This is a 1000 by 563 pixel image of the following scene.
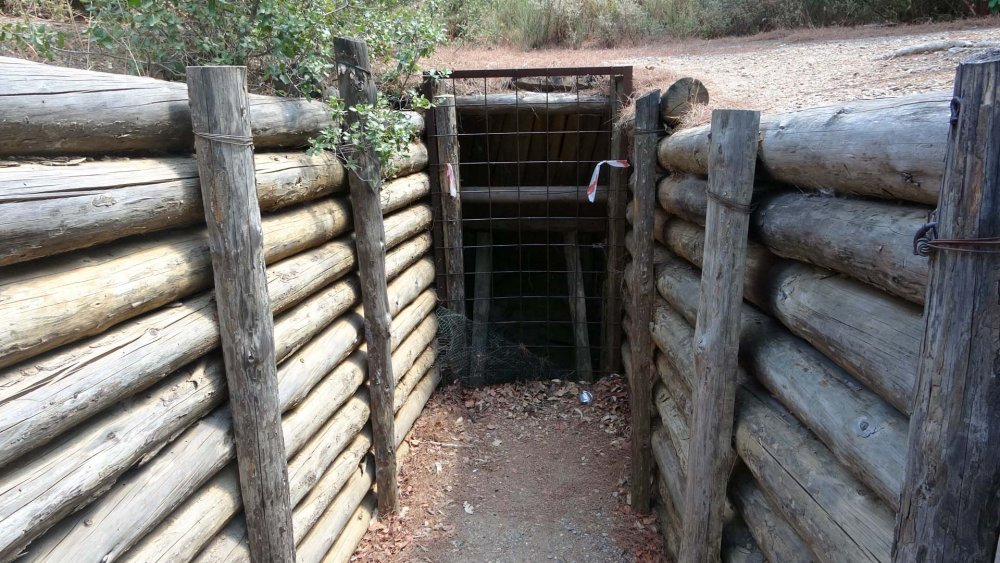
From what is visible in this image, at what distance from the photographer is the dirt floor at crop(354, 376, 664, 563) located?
4.99m

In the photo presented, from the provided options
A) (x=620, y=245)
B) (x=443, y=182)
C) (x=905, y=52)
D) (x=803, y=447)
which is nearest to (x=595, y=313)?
(x=620, y=245)

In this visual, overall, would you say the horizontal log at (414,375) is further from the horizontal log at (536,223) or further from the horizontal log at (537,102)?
the horizontal log at (537,102)

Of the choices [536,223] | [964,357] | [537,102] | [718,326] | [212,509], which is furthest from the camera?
[536,223]

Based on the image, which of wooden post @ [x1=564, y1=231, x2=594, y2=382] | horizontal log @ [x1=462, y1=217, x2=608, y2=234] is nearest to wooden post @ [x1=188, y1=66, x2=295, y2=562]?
horizontal log @ [x1=462, y1=217, x2=608, y2=234]

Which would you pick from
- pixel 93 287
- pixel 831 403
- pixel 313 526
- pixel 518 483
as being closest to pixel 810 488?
pixel 831 403

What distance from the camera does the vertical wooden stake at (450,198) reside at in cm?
688

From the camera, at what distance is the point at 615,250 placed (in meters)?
7.21

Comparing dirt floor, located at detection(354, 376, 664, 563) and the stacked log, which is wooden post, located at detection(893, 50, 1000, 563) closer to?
the stacked log

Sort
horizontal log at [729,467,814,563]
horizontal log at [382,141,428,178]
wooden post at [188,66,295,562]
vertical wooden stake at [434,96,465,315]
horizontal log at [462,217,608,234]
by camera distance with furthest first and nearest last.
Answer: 1. horizontal log at [462,217,608,234]
2. vertical wooden stake at [434,96,465,315]
3. horizontal log at [382,141,428,178]
4. wooden post at [188,66,295,562]
5. horizontal log at [729,467,814,563]

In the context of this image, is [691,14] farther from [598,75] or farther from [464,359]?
[464,359]

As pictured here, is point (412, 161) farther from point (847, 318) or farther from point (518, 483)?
point (847, 318)

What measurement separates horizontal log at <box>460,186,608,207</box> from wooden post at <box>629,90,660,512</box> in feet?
6.87

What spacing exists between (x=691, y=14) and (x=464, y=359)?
9.30 metres

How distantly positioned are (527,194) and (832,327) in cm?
519
